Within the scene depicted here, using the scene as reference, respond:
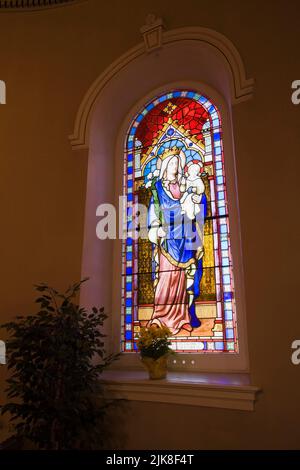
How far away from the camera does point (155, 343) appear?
2.84 metres

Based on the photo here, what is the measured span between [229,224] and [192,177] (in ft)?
2.03

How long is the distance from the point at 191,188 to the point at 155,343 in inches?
57.9

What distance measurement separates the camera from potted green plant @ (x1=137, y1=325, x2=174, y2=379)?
283 cm

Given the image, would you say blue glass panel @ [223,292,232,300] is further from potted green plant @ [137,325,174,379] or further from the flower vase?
the flower vase

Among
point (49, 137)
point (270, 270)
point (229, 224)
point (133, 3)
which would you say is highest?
point (133, 3)

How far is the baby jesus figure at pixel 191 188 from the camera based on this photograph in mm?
3395

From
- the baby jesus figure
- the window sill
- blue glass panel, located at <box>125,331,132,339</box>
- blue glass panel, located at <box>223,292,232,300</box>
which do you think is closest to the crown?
the baby jesus figure

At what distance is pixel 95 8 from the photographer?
4000mm

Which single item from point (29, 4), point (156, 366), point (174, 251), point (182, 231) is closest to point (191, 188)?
point (182, 231)

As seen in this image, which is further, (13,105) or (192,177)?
(13,105)

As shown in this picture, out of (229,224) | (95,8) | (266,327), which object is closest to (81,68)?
(95,8)

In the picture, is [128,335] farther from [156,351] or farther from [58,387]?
[58,387]
